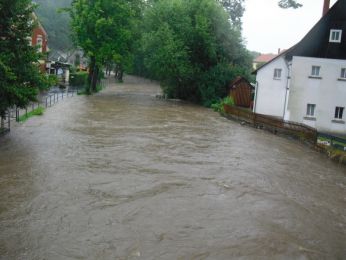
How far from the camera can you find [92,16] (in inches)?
1761

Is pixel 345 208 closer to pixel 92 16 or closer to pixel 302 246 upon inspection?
pixel 302 246

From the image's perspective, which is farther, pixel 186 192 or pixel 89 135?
pixel 89 135

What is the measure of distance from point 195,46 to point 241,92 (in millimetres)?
7823

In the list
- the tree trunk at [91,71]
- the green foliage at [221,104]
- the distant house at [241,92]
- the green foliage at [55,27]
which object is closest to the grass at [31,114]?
the green foliage at [221,104]

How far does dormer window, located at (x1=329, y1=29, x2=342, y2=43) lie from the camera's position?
1211 inches

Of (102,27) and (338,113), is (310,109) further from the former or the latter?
(102,27)

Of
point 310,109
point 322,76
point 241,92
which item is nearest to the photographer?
point 322,76

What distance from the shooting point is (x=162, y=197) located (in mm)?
14898

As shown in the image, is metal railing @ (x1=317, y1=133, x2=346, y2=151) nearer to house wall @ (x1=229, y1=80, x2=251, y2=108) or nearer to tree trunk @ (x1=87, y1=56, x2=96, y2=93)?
house wall @ (x1=229, y1=80, x2=251, y2=108)

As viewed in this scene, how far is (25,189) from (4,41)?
29.5ft

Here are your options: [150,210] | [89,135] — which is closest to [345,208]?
[150,210]

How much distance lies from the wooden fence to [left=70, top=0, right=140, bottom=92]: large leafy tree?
54.0 feet

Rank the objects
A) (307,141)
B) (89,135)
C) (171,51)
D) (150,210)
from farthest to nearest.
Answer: (171,51), (307,141), (89,135), (150,210)

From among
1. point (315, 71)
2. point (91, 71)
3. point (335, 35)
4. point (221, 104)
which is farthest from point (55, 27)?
point (335, 35)
